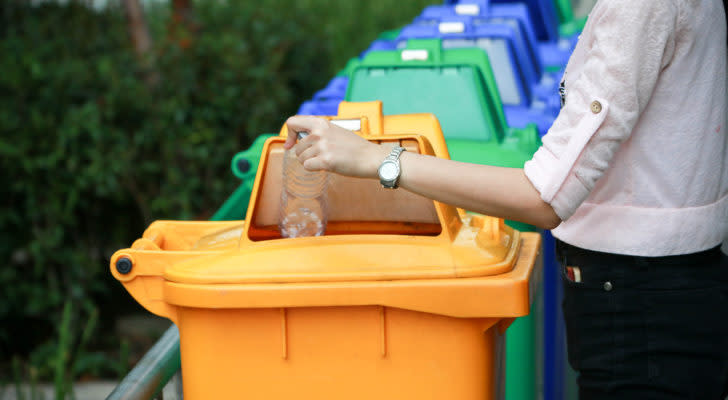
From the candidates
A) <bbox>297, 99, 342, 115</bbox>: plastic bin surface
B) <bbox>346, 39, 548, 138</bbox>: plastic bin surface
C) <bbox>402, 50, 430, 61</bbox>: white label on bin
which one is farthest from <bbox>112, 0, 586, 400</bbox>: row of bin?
<bbox>297, 99, 342, 115</bbox>: plastic bin surface

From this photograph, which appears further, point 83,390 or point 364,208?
point 83,390

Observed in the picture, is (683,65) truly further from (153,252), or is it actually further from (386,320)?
(153,252)

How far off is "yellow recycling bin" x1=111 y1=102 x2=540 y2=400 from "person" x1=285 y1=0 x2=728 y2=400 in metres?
0.17

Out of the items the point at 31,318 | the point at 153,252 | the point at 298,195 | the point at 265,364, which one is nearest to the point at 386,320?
the point at 265,364

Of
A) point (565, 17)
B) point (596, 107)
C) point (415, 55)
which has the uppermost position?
point (596, 107)

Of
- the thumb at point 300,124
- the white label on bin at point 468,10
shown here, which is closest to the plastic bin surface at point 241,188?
the thumb at point 300,124

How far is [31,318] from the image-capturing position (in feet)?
14.6

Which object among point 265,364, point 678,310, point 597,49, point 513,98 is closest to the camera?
point 597,49

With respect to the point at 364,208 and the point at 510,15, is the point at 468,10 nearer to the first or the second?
the point at 510,15

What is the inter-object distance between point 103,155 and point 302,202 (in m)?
2.74

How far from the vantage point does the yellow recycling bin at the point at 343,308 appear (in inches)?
58.7

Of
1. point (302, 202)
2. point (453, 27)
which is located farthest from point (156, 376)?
point (453, 27)

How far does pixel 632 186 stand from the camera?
1427mm

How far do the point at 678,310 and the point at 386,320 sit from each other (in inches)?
20.6
